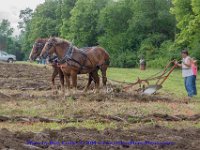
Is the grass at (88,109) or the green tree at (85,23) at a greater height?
the green tree at (85,23)

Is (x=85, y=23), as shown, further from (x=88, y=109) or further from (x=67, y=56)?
(x=88, y=109)

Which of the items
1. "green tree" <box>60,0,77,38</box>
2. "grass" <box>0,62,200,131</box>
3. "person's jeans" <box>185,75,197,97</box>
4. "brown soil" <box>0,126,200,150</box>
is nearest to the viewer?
"brown soil" <box>0,126,200,150</box>

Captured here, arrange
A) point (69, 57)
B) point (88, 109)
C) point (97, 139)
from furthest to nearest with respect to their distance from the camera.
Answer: point (69, 57)
point (88, 109)
point (97, 139)

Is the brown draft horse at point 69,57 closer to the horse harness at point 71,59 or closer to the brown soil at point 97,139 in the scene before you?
the horse harness at point 71,59

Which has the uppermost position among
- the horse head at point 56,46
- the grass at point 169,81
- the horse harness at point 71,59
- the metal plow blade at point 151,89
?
the horse head at point 56,46

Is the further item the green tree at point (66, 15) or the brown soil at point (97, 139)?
the green tree at point (66, 15)

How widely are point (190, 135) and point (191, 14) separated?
3999 centimetres

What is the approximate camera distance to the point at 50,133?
822 cm

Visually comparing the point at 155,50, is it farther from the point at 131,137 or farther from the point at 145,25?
the point at 131,137

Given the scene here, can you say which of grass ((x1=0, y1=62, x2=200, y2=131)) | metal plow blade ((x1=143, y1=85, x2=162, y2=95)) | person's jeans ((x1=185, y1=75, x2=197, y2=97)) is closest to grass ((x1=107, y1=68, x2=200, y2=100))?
person's jeans ((x1=185, y1=75, x2=197, y2=97))

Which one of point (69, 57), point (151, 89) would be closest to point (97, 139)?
point (69, 57)

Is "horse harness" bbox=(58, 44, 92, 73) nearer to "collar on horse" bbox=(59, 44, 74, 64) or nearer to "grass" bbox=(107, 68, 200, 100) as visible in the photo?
"collar on horse" bbox=(59, 44, 74, 64)

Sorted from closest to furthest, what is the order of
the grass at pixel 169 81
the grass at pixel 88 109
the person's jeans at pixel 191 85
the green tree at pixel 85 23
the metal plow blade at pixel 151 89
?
the grass at pixel 88 109, the metal plow blade at pixel 151 89, the person's jeans at pixel 191 85, the grass at pixel 169 81, the green tree at pixel 85 23

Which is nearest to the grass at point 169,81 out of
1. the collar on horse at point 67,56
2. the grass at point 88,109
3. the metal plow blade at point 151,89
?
the metal plow blade at point 151,89
